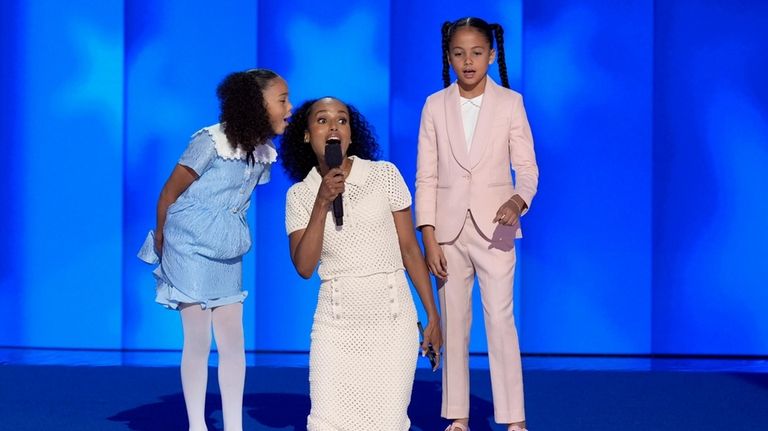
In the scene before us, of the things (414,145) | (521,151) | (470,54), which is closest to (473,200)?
(521,151)

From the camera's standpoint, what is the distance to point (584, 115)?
5848mm

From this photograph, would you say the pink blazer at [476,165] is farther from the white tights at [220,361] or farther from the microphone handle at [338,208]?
the microphone handle at [338,208]

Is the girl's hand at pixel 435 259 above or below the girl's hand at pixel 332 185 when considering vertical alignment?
below

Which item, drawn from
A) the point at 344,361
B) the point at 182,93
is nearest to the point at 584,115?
the point at 182,93

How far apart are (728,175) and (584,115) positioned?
29.6 inches

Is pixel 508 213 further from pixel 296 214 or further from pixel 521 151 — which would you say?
pixel 296 214

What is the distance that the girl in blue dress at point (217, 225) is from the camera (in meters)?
3.50

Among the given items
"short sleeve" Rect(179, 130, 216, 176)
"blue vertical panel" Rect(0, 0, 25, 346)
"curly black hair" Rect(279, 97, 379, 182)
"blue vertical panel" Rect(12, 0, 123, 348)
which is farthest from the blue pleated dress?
"blue vertical panel" Rect(0, 0, 25, 346)

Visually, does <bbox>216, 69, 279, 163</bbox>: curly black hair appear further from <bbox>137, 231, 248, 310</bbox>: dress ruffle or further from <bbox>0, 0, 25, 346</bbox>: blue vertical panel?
<bbox>0, 0, 25, 346</bbox>: blue vertical panel

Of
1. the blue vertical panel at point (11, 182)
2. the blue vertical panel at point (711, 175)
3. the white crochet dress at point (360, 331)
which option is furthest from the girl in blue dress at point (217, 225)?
the blue vertical panel at point (711, 175)

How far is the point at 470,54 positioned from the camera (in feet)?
11.8

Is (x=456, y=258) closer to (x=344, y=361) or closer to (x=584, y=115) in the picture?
(x=344, y=361)

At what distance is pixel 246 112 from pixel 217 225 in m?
0.34

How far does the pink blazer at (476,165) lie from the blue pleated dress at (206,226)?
0.55 m
